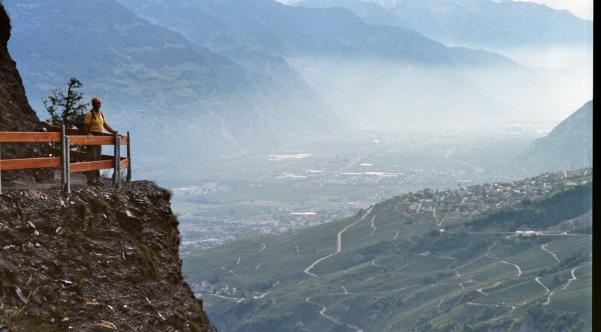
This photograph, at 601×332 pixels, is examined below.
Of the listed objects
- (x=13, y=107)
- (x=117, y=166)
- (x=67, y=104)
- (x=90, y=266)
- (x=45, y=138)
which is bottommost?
(x=90, y=266)

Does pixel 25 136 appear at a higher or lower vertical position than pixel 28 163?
higher

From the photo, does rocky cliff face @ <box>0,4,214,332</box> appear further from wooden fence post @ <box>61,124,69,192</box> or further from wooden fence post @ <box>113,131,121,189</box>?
wooden fence post @ <box>113,131,121,189</box>

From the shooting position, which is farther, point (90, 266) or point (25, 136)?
point (90, 266)

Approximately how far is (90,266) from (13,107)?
5639 mm

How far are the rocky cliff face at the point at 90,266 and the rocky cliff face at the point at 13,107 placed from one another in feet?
6.33

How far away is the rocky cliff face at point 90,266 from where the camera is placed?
15.7 meters

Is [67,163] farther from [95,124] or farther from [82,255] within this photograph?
[95,124]

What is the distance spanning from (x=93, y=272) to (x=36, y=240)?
128 centimetres

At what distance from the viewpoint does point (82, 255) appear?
Answer: 58.2ft

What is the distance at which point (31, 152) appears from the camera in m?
21.5

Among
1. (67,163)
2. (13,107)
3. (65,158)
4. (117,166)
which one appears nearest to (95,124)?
(117,166)

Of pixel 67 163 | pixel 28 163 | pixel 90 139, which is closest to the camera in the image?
pixel 28 163

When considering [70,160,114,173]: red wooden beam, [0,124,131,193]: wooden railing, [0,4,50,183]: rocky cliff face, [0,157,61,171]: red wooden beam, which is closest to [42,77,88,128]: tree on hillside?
[0,124,131,193]: wooden railing

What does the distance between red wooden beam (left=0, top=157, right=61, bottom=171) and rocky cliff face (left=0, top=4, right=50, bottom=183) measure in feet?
9.75
